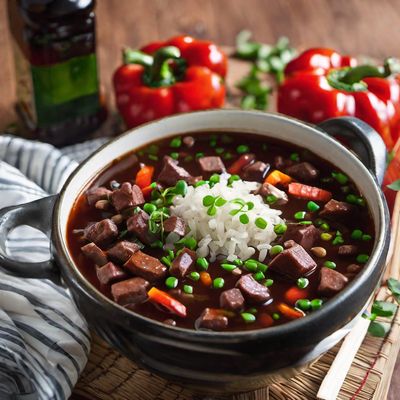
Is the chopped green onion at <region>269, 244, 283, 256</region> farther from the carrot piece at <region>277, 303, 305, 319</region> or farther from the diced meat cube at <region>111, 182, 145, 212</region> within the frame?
Answer: the diced meat cube at <region>111, 182, 145, 212</region>

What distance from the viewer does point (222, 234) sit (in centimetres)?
251

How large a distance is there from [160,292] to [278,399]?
2.07ft

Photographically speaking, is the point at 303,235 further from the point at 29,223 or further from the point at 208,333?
the point at 29,223

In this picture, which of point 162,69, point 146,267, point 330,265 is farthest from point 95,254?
point 162,69

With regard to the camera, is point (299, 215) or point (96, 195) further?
point (96, 195)

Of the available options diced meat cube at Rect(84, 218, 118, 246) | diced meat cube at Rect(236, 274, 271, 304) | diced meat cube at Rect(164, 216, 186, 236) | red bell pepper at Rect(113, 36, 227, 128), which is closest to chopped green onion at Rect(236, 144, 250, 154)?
diced meat cube at Rect(164, 216, 186, 236)

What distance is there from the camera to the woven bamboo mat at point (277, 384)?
8.60 ft

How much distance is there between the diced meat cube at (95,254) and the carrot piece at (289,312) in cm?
60

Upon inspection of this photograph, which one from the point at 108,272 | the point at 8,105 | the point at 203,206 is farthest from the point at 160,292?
the point at 8,105

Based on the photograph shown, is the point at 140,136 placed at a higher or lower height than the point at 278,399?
higher

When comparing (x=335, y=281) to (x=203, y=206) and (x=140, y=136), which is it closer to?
(x=203, y=206)

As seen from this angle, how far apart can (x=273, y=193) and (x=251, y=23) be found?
248 centimetres

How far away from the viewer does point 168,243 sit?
101 inches

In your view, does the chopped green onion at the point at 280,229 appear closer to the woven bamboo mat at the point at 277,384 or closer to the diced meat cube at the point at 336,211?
the diced meat cube at the point at 336,211
